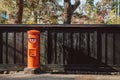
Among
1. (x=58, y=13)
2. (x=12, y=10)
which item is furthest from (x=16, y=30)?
(x=58, y=13)

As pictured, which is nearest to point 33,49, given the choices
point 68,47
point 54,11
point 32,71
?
point 32,71

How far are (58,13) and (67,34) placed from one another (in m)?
28.0

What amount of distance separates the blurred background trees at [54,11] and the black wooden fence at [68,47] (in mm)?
7289

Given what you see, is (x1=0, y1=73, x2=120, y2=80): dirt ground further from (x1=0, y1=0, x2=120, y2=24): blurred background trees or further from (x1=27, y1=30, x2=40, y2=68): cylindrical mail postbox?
(x1=0, y1=0, x2=120, y2=24): blurred background trees

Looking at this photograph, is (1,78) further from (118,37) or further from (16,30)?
(118,37)

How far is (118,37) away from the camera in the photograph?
1381 centimetres

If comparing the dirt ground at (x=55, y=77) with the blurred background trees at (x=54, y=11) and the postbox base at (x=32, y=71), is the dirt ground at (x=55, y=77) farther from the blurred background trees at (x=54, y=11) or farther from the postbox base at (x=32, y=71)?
the blurred background trees at (x=54, y=11)

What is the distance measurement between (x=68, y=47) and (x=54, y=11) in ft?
89.9

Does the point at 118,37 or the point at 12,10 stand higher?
the point at 12,10

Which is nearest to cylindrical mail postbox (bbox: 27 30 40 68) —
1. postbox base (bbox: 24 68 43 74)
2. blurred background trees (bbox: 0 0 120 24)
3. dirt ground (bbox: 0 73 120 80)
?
postbox base (bbox: 24 68 43 74)

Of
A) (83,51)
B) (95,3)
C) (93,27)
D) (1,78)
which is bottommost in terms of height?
(1,78)

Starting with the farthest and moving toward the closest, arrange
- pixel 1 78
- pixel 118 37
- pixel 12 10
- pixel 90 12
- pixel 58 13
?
pixel 90 12 → pixel 58 13 → pixel 12 10 → pixel 118 37 → pixel 1 78

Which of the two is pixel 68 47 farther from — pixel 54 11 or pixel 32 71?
pixel 54 11

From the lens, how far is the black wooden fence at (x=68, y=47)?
1385cm
